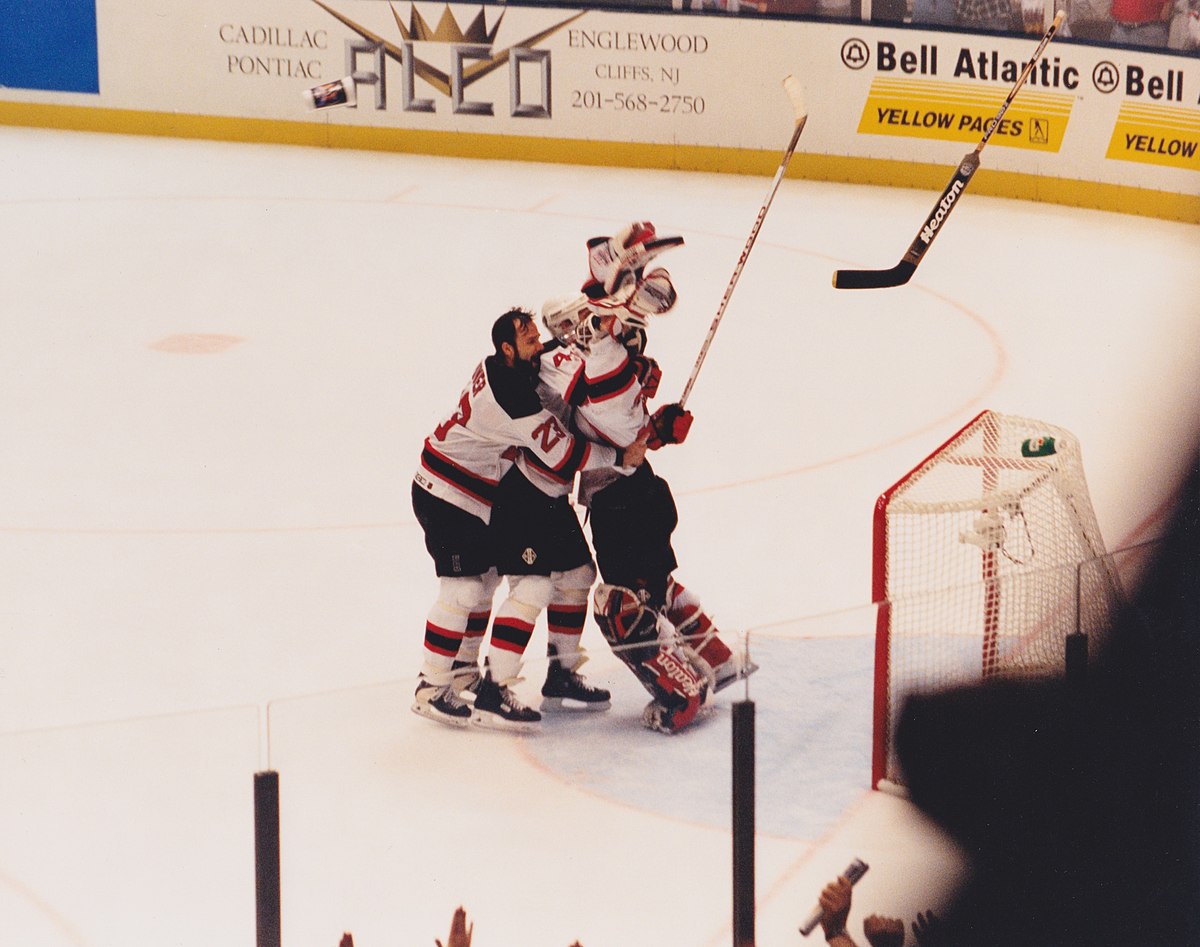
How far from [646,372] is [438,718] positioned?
4.37 ft

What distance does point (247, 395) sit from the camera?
663 centimetres

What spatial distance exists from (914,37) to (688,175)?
5.09 ft

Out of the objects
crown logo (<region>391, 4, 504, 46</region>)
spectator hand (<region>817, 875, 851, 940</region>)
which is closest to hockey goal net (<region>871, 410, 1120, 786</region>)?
spectator hand (<region>817, 875, 851, 940</region>)

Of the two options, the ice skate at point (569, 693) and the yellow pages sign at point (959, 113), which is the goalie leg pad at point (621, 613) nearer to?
the ice skate at point (569, 693)

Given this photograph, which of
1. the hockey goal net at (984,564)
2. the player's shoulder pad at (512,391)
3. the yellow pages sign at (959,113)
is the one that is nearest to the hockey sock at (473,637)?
the player's shoulder pad at (512,391)

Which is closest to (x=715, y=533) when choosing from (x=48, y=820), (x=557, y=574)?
(x=557, y=574)

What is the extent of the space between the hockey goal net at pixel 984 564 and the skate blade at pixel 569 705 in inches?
16.0

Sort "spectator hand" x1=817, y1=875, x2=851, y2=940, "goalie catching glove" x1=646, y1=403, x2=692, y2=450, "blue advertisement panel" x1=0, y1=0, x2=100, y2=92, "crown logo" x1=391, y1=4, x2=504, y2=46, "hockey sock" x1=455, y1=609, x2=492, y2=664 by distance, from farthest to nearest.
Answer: "blue advertisement panel" x1=0, y1=0, x2=100, y2=92 → "crown logo" x1=391, y1=4, x2=504, y2=46 → "hockey sock" x1=455, y1=609, x2=492, y2=664 → "goalie catching glove" x1=646, y1=403, x2=692, y2=450 → "spectator hand" x1=817, y1=875, x2=851, y2=940

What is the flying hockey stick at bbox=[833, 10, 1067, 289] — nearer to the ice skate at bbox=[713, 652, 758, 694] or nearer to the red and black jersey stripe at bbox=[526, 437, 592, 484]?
the red and black jersey stripe at bbox=[526, 437, 592, 484]

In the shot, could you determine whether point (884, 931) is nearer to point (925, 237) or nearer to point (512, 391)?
point (512, 391)

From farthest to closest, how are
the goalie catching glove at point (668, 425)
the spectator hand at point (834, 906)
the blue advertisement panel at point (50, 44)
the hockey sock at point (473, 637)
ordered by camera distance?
the blue advertisement panel at point (50, 44) < the hockey sock at point (473, 637) < the goalie catching glove at point (668, 425) < the spectator hand at point (834, 906)

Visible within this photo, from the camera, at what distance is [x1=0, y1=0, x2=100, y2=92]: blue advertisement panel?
37.5 feet

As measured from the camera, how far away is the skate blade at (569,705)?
8.75ft

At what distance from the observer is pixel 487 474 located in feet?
12.6
